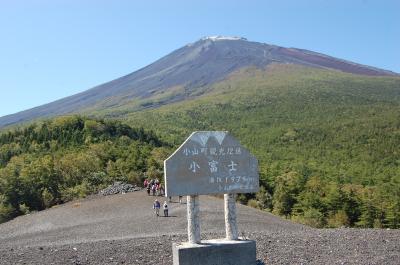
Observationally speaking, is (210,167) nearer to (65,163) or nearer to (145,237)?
(145,237)

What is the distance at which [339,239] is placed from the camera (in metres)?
15.0

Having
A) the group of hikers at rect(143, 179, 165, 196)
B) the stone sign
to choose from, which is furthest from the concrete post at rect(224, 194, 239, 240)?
the group of hikers at rect(143, 179, 165, 196)

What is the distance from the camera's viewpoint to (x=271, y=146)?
69375mm

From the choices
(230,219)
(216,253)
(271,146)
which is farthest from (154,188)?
(271,146)

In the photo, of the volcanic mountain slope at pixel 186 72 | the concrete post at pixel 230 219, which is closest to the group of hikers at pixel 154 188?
the concrete post at pixel 230 219

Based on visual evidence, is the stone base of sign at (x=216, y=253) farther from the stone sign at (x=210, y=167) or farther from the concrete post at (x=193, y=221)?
the stone sign at (x=210, y=167)

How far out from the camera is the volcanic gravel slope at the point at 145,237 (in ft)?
42.7

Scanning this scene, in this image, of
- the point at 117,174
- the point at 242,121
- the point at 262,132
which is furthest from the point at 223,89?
the point at 117,174

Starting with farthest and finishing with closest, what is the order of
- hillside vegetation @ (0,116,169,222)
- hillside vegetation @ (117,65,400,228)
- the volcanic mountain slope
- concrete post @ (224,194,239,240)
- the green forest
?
the volcanic mountain slope
hillside vegetation @ (0,116,169,222)
the green forest
hillside vegetation @ (117,65,400,228)
concrete post @ (224,194,239,240)

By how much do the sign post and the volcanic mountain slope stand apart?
320ft

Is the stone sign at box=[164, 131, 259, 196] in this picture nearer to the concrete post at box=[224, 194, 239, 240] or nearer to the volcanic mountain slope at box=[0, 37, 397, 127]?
the concrete post at box=[224, 194, 239, 240]

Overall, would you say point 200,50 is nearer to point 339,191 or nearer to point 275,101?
point 275,101

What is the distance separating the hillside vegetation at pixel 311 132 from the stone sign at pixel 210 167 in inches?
708

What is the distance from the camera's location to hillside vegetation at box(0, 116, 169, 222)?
3319 centimetres
